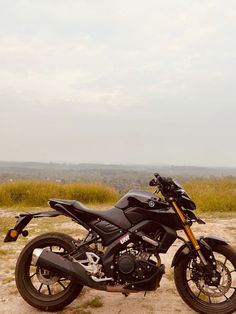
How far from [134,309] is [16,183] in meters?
11.2

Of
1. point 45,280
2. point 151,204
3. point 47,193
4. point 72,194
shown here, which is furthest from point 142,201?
point 72,194

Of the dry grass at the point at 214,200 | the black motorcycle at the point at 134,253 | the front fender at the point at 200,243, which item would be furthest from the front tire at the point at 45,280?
the dry grass at the point at 214,200

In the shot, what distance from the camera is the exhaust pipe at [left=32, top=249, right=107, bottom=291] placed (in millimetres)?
4359

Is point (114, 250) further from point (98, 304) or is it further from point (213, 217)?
point (213, 217)

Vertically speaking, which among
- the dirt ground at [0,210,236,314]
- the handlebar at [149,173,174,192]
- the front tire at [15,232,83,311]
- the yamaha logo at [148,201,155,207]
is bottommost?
the dirt ground at [0,210,236,314]

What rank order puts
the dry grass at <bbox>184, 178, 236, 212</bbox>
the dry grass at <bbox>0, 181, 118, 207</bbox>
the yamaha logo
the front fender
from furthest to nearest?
the dry grass at <bbox>0, 181, 118, 207</bbox>
the dry grass at <bbox>184, 178, 236, 212</bbox>
the front fender
the yamaha logo

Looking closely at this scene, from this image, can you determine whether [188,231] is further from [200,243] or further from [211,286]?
[211,286]

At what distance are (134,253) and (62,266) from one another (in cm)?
80

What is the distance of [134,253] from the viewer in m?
4.34

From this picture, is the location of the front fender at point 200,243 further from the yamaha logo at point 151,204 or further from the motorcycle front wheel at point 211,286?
the yamaha logo at point 151,204

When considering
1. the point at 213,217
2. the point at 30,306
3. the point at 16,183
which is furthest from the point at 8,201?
the point at 30,306

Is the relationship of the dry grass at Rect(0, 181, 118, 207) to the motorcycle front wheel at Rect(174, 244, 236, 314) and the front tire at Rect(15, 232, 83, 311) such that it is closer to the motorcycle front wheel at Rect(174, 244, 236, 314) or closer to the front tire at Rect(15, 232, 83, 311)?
the front tire at Rect(15, 232, 83, 311)

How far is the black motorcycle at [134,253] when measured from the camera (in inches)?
169

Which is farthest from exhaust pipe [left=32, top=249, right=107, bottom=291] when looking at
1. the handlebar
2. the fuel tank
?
the handlebar
